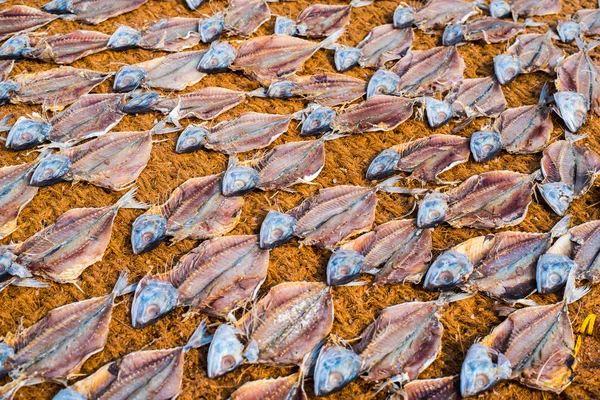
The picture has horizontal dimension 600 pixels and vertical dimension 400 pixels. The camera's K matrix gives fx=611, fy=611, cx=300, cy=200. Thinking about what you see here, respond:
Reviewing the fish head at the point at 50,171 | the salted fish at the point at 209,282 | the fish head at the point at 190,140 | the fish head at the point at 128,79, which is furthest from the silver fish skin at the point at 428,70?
the fish head at the point at 50,171

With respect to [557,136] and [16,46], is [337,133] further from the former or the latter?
[16,46]

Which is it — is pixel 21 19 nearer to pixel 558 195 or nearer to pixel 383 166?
pixel 383 166

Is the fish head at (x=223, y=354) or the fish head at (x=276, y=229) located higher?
the fish head at (x=276, y=229)

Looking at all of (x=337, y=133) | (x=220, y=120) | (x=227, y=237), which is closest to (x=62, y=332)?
(x=227, y=237)

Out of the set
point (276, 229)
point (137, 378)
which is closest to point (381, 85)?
point (276, 229)

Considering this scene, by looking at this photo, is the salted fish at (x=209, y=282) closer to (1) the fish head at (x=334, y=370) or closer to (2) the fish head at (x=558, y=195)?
(1) the fish head at (x=334, y=370)

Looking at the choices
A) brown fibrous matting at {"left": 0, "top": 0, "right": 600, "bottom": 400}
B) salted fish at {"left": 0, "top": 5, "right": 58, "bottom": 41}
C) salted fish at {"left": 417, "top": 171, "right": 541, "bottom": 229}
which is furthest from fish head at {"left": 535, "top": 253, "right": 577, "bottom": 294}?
salted fish at {"left": 0, "top": 5, "right": 58, "bottom": 41}
